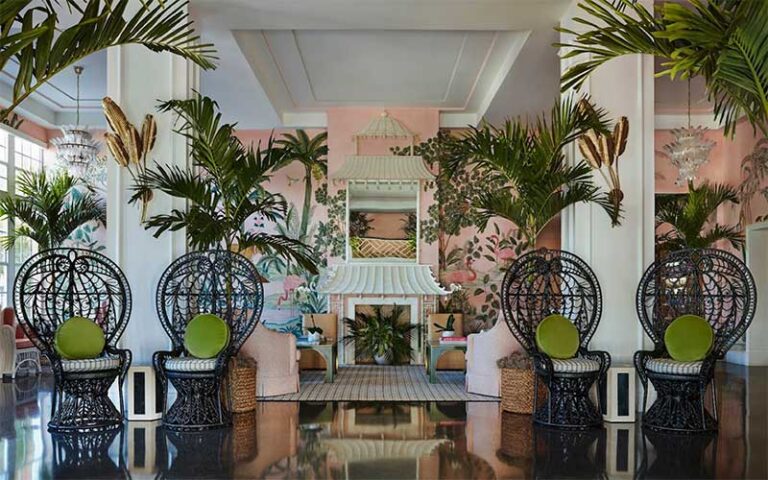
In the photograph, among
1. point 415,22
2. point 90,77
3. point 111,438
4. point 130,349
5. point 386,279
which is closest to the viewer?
point 111,438

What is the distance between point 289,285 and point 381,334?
69.7 inches

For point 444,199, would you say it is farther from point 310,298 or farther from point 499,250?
point 310,298

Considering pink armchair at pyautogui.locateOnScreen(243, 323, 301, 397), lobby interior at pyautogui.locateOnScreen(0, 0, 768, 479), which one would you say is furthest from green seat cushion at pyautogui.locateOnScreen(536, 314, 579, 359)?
pink armchair at pyautogui.locateOnScreen(243, 323, 301, 397)

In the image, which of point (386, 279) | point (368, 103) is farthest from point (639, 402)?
point (368, 103)

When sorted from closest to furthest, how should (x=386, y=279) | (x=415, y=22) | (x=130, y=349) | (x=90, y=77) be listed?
(x=130, y=349), (x=415, y=22), (x=90, y=77), (x=386, y=279)

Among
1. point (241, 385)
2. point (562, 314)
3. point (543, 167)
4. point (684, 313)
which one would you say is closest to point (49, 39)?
point (241, 385)

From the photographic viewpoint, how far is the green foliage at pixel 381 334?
8.93 meters

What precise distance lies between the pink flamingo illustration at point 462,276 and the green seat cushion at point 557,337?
15.3ft

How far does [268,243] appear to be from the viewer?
17.8 ft

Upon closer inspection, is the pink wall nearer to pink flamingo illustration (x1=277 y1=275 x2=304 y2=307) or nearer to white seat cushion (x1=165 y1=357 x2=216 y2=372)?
pink flamingo illustration (x1=277 y1=275 x2=304 y2=307)

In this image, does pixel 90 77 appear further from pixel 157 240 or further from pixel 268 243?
pixel 268 243

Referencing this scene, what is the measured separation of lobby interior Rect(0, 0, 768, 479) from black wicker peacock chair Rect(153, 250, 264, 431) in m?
0.02

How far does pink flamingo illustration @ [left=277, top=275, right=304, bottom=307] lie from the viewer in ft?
32.1

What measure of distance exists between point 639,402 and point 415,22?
13.0ft
